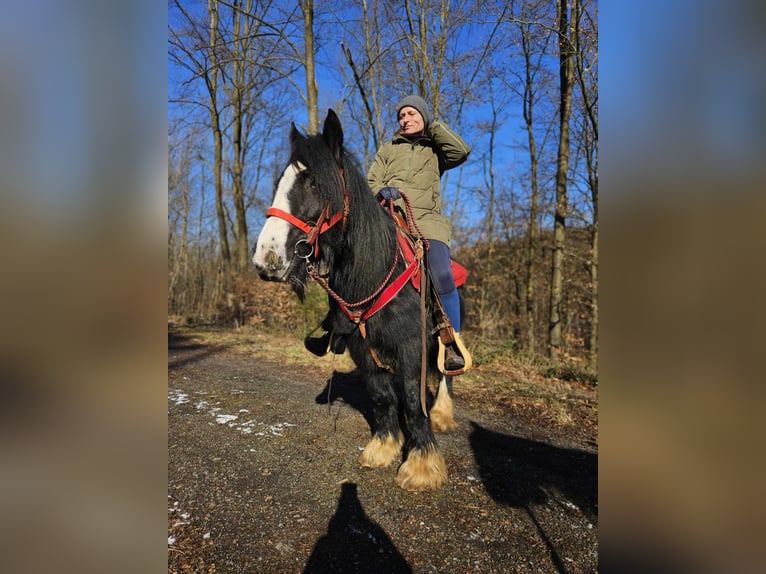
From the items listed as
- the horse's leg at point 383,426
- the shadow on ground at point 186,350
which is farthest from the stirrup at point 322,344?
the shadow on ground at point 186,350

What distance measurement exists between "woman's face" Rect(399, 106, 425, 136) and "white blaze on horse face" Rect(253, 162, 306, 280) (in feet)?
5.24

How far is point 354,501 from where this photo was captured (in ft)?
8.36

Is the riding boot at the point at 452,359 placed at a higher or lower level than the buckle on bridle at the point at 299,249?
lower

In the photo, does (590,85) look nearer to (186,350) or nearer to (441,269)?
(441,269)

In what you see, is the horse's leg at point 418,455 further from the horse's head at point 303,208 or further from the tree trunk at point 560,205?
the tree trunk at point 560,205

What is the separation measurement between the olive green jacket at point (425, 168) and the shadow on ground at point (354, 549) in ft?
7.33

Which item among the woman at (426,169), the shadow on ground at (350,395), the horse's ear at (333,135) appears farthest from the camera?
the shadow on ground at (350,395)

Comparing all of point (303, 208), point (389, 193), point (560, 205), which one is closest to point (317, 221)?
point (303, 208)

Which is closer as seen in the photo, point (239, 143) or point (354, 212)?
point (354, 212)

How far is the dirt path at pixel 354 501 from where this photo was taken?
202cm

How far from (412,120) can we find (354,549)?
3.28m
